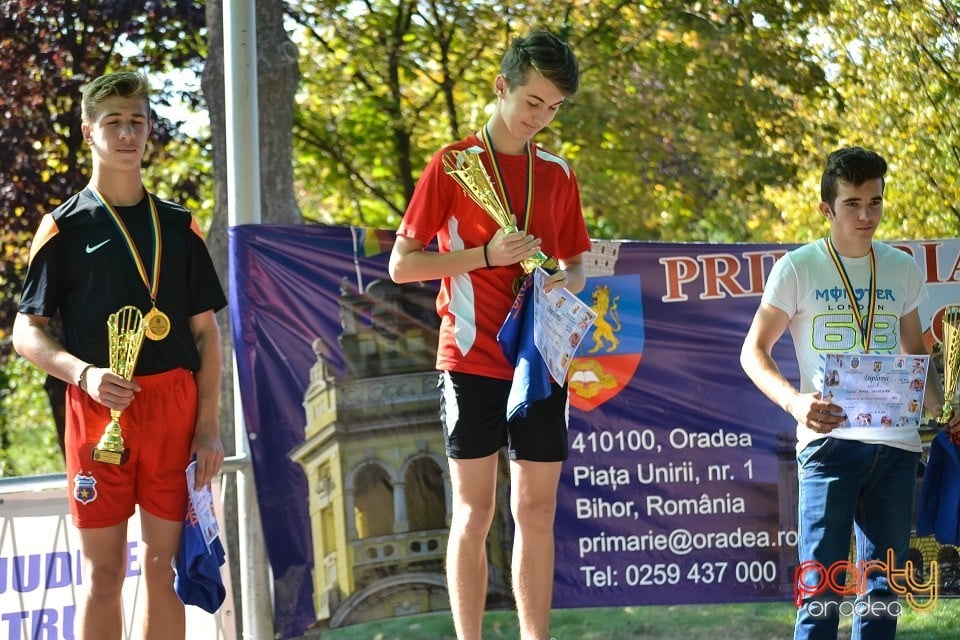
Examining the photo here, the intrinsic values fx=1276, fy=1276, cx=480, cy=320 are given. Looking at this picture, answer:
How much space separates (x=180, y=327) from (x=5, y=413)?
41.9 ft

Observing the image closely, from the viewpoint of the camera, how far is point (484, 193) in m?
4.17

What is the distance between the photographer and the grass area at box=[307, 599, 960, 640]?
5.61m

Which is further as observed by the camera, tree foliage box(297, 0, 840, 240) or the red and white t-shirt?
tree foliage box(297, 0, 840, 240)

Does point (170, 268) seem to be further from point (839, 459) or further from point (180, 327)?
point (839, 459)

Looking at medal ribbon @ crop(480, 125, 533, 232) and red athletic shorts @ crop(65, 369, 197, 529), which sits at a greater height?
medal ribbon @ crop(480, 125, 533, 232)

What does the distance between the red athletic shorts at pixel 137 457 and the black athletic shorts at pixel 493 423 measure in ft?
2.88

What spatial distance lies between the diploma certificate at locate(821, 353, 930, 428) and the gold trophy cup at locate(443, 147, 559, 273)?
3.27 feet

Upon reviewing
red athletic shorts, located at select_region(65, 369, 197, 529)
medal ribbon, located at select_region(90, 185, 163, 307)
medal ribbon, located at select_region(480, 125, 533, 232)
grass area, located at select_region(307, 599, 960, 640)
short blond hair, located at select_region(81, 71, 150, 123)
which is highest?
short blond hair, located at select_region(81, 71, 150, 123)

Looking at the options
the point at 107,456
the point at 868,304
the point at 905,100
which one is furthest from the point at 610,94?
the point at 107,456

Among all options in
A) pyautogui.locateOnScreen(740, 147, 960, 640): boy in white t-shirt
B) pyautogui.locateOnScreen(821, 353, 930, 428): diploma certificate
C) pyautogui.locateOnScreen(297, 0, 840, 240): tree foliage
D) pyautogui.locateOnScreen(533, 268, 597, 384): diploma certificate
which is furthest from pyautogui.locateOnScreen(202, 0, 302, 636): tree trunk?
pyautogui.locateOnScreen(821, 353, 930, 428): diploma certificate

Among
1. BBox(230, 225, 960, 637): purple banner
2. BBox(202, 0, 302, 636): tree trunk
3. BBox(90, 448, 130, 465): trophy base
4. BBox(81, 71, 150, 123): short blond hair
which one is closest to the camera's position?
BBox(90, 448, 130, 465): trophy base

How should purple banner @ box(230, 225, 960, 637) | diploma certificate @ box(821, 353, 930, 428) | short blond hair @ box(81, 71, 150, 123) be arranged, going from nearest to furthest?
short blond hair @ box(81, 71, 150, 123), diploma certificate @ box(821, 353, 930, 428), purple banner @ box(230, 225, 960, 637)

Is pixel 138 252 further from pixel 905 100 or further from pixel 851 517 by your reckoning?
pixel 905 100

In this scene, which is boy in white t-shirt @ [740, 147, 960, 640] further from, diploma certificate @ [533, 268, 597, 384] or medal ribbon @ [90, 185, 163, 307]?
medal ribbon @ [90, 185, 163, 307]
